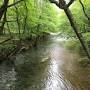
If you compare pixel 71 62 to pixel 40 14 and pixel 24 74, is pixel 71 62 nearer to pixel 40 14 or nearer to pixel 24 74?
pixel 24 74

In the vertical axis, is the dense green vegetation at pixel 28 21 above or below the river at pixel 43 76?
above

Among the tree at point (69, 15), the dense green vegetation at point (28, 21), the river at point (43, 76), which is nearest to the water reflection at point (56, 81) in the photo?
the river at point (43, 76)

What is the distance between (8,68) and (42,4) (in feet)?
80.3

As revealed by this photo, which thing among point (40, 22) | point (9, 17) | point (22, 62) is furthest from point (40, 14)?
point (22, 62)

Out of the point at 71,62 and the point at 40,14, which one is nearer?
the point at 71,62

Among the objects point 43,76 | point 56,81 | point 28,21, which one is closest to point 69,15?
point 56,81

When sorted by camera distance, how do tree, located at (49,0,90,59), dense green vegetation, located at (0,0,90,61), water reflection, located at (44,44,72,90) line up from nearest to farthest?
tree, located at (49,0,90,59) < water reflection, located at (44,44,72,90) < dense green vegetation, located at (0,0,90,61)

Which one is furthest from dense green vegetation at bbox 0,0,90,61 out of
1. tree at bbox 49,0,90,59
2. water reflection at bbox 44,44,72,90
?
tree at bbox 49,0,90,59

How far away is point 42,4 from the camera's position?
46938 millimetres

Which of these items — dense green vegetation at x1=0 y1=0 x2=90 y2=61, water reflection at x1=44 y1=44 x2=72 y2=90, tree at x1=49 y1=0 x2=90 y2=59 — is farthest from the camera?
dense green vegetation at x1=0 y1=0 x2=90 y2=61

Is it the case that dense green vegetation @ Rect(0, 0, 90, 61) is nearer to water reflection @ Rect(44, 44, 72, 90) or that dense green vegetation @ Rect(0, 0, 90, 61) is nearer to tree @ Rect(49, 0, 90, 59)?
water reflection @ Rect(44, 44, 72, 90)

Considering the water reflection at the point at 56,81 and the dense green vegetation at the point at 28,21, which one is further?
the dense green vegetation at the point at 28,21

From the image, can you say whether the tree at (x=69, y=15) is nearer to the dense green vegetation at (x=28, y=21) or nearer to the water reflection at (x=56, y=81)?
the water reflection at (x=56, y=81)

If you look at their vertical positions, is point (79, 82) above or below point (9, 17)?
below
